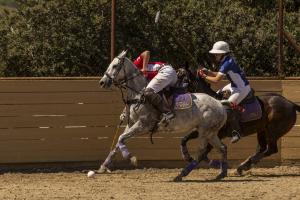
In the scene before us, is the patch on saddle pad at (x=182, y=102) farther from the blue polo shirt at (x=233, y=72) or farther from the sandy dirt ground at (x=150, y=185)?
the sandy dirt ground at (x=150, y=185)

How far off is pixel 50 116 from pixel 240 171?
11.3 ft

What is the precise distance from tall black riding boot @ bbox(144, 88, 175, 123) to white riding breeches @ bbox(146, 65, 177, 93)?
9 centimetres

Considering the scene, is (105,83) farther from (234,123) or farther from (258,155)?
(258,155)

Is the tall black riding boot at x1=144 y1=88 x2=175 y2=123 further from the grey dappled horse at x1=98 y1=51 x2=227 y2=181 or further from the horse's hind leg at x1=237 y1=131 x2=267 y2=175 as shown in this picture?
the horse's hind leg at x1=237 y1=131 x2=267 y2=175

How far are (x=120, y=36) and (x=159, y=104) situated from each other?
1145 centimetres

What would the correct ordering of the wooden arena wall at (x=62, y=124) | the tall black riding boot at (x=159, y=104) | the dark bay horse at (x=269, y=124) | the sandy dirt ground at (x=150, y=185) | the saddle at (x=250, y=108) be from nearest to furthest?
the sandy dirt ground at (x=150, y=185) < the tall black riding boot at (x=159, y=104) < the saddle at (x=250, y=108) < the dark bay horse at (x=269, y=124) < the wooden arena wall at (x=62, y=124)

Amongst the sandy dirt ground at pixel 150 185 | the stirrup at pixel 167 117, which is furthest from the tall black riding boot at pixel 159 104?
the sandy dirt ground at pixel 150 185

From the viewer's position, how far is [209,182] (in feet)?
43.1

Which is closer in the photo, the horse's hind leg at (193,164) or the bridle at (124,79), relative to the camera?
the horse's hind leg at (193,164)

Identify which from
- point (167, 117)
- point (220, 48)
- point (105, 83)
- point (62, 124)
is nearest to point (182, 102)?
point (167, 117)

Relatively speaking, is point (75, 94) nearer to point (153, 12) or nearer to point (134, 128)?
point (134, 128)

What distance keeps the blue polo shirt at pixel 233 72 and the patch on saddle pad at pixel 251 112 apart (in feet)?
1.50

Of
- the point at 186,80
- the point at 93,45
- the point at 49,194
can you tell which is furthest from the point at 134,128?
the point at 93,45

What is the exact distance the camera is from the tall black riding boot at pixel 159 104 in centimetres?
1323
